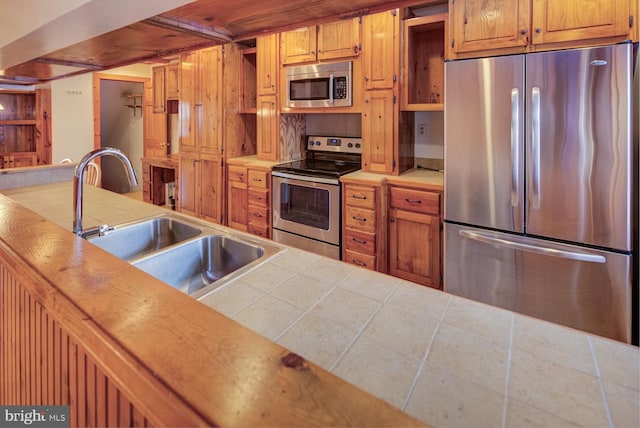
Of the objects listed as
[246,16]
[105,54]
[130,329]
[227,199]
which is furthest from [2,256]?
[227,199]

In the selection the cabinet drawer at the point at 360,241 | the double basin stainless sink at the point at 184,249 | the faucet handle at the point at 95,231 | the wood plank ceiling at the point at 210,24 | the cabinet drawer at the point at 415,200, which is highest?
the wood plank ceiling at the point at 210,24

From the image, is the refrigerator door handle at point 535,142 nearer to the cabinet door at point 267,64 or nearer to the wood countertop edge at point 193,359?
the wood countertop edge at point 193,359

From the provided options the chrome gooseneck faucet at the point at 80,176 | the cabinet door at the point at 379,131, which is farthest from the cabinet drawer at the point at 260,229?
the chrome gooseneck faucet at the point at 80,176

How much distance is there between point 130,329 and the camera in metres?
0.63

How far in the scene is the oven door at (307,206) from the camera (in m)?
3.14

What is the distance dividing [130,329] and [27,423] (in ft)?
1.95

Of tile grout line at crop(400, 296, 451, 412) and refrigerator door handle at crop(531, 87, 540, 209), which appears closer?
tile grout line at crop(400, 296, 451, 412)

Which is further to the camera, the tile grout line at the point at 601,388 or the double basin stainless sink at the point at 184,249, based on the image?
the double basin stainless sink at the point at 184,249

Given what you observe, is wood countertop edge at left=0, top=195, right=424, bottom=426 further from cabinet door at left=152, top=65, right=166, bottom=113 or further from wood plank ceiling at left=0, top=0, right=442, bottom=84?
cabinet door at left=152, top=65, right=166, bottom=113

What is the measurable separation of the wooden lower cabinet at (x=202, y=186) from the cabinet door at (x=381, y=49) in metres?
1.90

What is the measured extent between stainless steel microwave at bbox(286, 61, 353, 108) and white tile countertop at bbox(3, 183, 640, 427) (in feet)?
7.63

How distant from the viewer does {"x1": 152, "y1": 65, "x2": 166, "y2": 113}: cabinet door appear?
522cm

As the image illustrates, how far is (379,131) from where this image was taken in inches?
122

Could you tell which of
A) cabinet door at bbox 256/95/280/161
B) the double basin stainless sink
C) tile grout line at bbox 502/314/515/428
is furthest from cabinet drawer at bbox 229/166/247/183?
→ tile grout line at bbox 502/314/515/428
